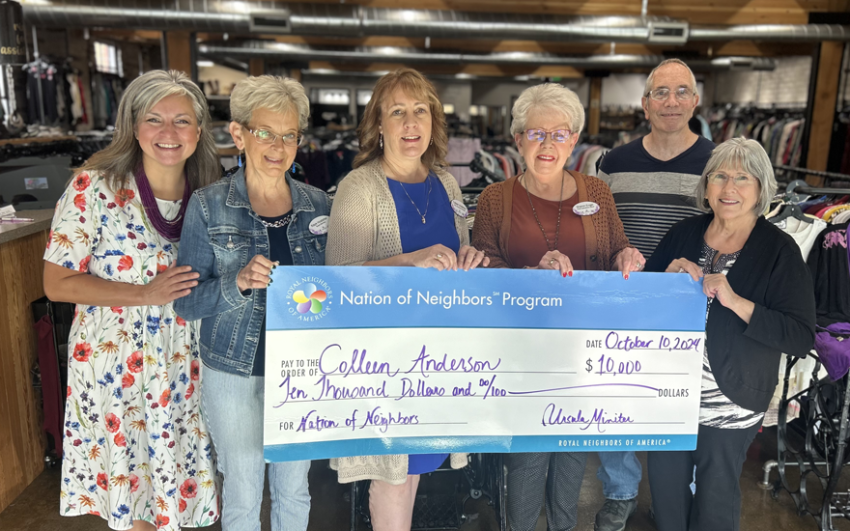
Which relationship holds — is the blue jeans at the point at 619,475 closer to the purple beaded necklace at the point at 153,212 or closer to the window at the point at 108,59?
the purple beaded necklace at the point at 153,212

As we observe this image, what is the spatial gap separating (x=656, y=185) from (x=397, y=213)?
1.32 m

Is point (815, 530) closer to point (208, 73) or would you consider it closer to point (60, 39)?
point (60, 39)

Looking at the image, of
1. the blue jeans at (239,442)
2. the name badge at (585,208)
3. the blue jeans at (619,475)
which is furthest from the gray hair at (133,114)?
the blue jeans at (619,475)

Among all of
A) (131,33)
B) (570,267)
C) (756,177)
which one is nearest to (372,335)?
(570,267)

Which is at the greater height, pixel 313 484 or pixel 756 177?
pixel 756 177

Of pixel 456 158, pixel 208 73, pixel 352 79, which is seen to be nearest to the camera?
pixel 456 158

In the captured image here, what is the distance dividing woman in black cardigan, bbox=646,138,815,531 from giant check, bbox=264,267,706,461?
0.25ft

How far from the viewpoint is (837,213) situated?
9.22 ft

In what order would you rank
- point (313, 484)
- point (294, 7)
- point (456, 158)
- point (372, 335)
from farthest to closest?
point (294, 7) < point (456, 158) < point (313, 484) < point (372, 335)

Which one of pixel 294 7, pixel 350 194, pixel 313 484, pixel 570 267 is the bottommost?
pixel 313 484

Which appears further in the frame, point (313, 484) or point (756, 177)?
point (313, 484)

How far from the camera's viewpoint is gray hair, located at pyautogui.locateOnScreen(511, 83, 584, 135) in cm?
196

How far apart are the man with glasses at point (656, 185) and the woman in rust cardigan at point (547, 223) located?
51cm

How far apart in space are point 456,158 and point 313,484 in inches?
176
